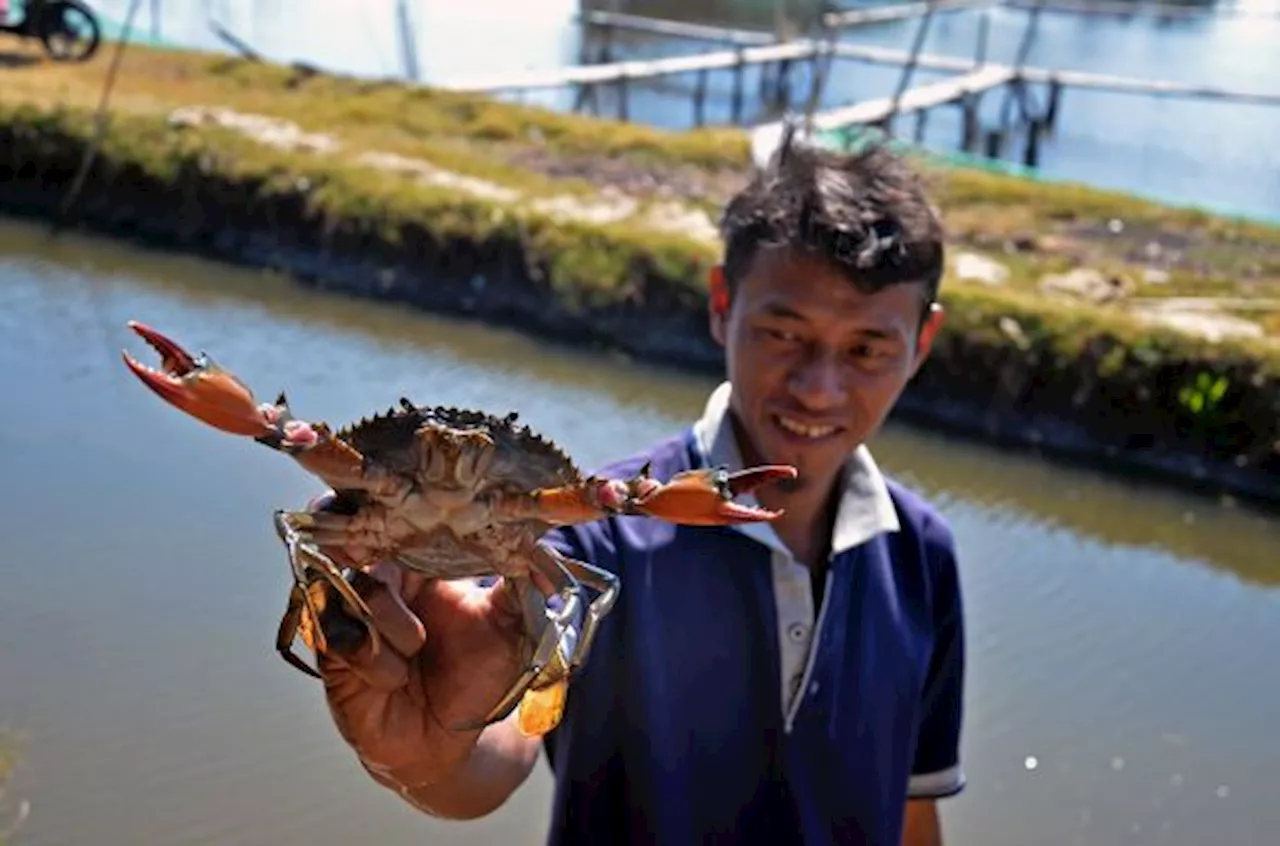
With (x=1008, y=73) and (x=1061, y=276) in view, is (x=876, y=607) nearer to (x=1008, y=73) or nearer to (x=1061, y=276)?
(x=1061, y=276)

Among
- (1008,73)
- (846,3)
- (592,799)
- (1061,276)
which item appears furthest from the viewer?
(846,3)

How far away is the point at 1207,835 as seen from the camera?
18.0 feet

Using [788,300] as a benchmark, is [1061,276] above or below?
below

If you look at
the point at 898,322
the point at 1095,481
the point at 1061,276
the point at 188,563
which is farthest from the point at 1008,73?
the point at 898,322

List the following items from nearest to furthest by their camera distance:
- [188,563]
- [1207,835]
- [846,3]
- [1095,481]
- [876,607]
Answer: [876,607] → [1207,835] → [188,563] → [1095,481] → [846,3]

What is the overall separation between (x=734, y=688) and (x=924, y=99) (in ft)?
55.2

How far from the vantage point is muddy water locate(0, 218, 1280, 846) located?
17.3 ft

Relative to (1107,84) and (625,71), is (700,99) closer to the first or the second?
(625,71)

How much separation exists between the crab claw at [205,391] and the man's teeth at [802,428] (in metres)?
1.09

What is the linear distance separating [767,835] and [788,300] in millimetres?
867

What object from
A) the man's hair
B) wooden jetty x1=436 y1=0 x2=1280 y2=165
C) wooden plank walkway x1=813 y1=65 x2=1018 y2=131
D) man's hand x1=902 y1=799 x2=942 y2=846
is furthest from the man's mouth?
wooden jetty x1=436 y1=0 x2=1280 y2=165

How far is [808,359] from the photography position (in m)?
2.60

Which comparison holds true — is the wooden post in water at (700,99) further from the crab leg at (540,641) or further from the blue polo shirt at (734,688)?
the crab leg at (540,641)

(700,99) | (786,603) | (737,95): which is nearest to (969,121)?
(737,95)
